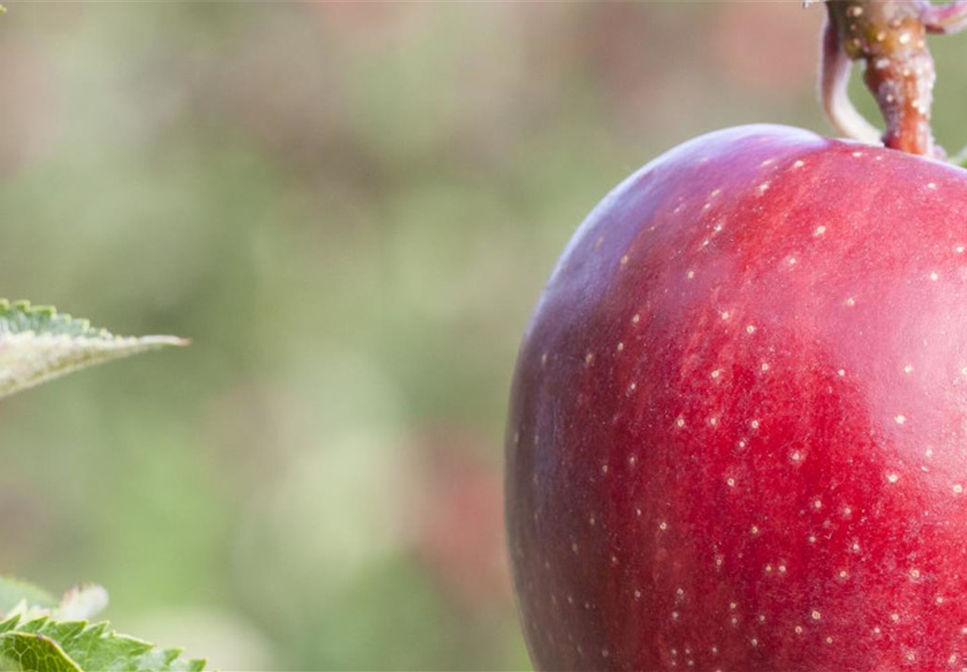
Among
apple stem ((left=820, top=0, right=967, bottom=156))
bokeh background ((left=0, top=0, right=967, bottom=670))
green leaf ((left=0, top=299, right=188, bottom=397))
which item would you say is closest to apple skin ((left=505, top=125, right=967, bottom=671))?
apple stem ((left=820, top=0, right=967, bottom=156))

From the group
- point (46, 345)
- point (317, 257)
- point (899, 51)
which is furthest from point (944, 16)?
point (317, 257)

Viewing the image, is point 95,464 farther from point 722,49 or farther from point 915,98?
point 915,98

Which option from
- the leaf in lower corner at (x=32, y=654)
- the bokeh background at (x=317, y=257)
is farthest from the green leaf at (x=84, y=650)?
the bokeh background at (x=317, y=257)

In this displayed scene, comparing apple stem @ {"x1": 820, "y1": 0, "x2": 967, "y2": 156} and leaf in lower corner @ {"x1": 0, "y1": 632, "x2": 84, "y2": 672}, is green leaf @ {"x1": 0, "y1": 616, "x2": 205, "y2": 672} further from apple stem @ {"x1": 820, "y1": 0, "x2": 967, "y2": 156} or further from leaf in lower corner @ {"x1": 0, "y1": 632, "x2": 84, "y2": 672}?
apple stem @ {"x1": 820, "y1": 0, "x2": 967, "y2": 156}

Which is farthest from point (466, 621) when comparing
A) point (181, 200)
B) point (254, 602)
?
point (181, 200)

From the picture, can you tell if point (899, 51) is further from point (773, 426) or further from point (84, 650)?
point (84, 650)

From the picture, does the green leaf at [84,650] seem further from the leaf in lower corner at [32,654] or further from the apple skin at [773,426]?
the apple skin at [773,426]
